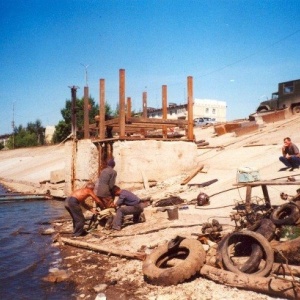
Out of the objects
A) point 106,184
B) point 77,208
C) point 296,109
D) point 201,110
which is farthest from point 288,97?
point 201,110

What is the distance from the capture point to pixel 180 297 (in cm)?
464

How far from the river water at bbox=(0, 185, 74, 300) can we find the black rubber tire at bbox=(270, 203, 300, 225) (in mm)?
4042

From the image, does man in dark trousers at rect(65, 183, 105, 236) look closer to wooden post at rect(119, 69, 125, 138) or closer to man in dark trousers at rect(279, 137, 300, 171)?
wooden post at rect(119, 69, 125, 138)

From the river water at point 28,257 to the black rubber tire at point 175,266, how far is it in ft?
4.45

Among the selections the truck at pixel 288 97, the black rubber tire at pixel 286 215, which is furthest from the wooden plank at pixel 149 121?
the truck at pixel 288 97

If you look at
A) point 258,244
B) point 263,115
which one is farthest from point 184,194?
point 263,115

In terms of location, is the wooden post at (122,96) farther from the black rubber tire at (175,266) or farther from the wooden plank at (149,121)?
the black rubber tire at (175,266)

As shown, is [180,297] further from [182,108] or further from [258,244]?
[182,108]

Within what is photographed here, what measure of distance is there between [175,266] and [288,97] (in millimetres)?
26247

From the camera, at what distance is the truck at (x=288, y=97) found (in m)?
27.0

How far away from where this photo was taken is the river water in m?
5.53

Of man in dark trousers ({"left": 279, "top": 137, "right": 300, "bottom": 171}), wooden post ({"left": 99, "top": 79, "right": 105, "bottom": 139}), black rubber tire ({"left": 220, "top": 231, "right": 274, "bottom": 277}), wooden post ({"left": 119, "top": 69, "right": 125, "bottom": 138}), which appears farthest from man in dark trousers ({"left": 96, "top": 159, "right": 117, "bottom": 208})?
man in dark trousers ({"left": 279, "top": 137, "right": 300, "bottom": 171})

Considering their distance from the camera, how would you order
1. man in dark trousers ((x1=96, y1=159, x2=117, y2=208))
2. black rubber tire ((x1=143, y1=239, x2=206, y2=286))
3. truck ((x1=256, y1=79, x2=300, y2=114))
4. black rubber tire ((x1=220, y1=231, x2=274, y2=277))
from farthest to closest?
truck ((x1=256, y1=79, x2=300, y2=114)) → man in dark trousers ((x1=96, y1=159, x2=117, y2=208)) → black rubber tire ((x1=143, y1=239, x2=206, y2=286)) → black rubber tire ((x1=220, y1=231, x2=274, y2=277))

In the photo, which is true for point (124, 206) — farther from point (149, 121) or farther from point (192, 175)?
point (149, 121)
